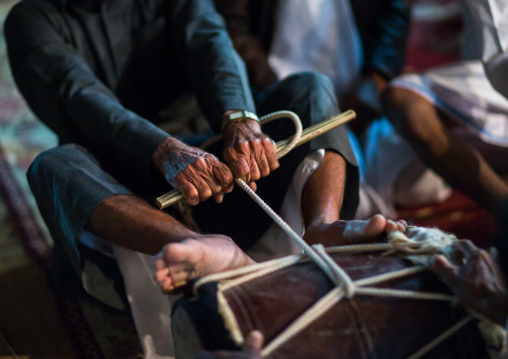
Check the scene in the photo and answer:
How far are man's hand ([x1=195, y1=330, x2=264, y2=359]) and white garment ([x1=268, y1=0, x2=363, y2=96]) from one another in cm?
118

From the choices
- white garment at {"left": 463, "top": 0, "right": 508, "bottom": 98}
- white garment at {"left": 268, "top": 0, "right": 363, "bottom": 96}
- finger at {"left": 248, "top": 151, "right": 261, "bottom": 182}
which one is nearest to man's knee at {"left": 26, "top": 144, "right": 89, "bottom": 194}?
finger at {"left": 248, "top": 151, "right": 261, "bottom": 182}

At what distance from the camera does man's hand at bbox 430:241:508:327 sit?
602 millimetres

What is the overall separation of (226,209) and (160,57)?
23.1 inches

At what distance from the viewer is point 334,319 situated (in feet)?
2.00

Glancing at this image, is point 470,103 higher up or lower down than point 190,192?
lower down

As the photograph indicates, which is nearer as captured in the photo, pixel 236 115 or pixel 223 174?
pixel 223 174

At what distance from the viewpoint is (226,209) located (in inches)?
38.1

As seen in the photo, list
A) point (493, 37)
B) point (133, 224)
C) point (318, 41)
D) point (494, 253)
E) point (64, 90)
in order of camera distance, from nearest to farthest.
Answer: point (494, 253), point (133, 224), point (64, 90), point (493, 37), point (318, 41)

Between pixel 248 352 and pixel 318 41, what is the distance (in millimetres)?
1316

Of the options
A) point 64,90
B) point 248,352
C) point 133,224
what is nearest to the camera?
point 248,352

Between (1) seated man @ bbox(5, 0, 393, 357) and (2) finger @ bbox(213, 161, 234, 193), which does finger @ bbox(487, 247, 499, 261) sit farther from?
(2) finger @ bbox(213, 161, 234, 193)

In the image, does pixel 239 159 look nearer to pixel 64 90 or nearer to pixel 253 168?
pixel 253 168

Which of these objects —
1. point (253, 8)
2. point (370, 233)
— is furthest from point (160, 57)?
point (370, 233)

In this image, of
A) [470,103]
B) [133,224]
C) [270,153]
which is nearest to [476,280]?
[270,153]
